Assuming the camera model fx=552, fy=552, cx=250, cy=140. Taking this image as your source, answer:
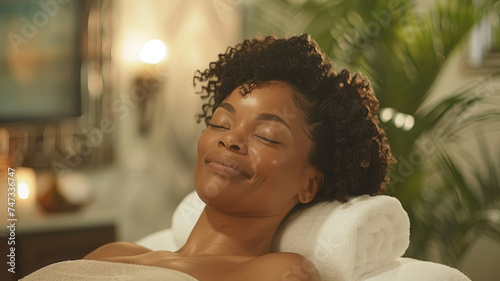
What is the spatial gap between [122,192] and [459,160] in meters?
1.89

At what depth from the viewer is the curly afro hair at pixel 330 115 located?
4.32 feet

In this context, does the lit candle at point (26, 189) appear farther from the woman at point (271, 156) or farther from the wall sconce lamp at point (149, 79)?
the woman at point (271, 156)

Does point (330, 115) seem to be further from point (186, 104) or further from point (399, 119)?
point (186, 104)

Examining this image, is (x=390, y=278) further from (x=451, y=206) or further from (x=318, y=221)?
(x=451, y=206)

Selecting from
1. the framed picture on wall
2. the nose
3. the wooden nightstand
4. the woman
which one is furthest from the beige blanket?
the framed picture on wall

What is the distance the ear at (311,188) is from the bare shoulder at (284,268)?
0.22 metres

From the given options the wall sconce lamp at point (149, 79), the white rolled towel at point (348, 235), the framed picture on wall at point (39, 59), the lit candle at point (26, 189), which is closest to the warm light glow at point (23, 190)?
the lit candle at point (26, 189)

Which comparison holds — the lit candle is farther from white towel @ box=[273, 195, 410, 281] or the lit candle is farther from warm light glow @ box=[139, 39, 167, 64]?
white towel @ box=[273, 195, 410, 281]

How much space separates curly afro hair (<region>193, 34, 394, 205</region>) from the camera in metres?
1.32

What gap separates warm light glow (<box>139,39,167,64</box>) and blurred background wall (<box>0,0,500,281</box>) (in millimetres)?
13

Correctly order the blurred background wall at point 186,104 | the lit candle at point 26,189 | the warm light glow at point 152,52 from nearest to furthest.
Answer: the blurred background wall at point 186,104 → the lit candle at point 26,189 → the warm light glow at point 152,52

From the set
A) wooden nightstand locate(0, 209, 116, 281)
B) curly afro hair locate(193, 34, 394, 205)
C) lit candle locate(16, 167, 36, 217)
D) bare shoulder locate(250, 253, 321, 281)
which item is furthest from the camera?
lit candle locate(16, 167, 36, 217)

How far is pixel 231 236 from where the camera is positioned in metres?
1.28

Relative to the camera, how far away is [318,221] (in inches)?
50.4
